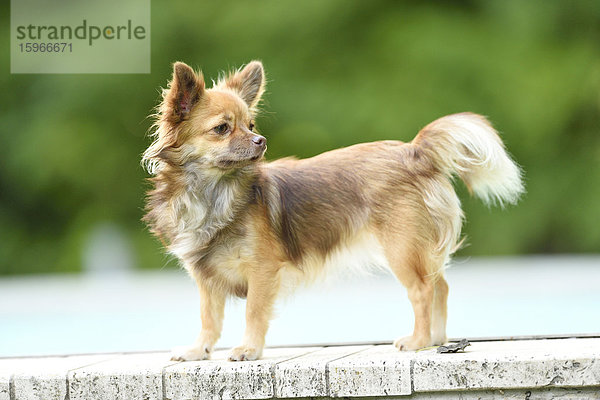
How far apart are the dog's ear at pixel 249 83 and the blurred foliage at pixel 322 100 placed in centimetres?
582

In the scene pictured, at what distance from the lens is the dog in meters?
3.31

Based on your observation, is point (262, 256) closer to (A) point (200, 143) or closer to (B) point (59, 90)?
(A) point (200, 143)

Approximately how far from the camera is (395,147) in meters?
3.55

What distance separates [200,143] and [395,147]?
83cm

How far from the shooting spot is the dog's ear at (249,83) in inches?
141

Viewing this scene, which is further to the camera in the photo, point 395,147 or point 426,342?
point 395,147

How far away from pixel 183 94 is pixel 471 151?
1191mm

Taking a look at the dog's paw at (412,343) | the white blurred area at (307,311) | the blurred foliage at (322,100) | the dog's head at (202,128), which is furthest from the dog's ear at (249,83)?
the blurred foliage at (322,100)

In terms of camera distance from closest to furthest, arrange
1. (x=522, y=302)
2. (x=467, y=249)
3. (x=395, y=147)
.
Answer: (x=395, y=147)
(x=522, y=302)
(x=467, y=249)

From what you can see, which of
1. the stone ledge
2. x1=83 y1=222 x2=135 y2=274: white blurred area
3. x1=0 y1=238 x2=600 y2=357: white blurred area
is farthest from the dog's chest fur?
x1=83 y1=222 x2=135 y2=274: white blurred area

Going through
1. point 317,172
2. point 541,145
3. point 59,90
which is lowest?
point 317,172

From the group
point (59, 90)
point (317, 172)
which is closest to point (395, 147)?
point (317, 172)

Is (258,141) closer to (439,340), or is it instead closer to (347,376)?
(347,376)

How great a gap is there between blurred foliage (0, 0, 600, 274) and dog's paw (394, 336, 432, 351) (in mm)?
6165
